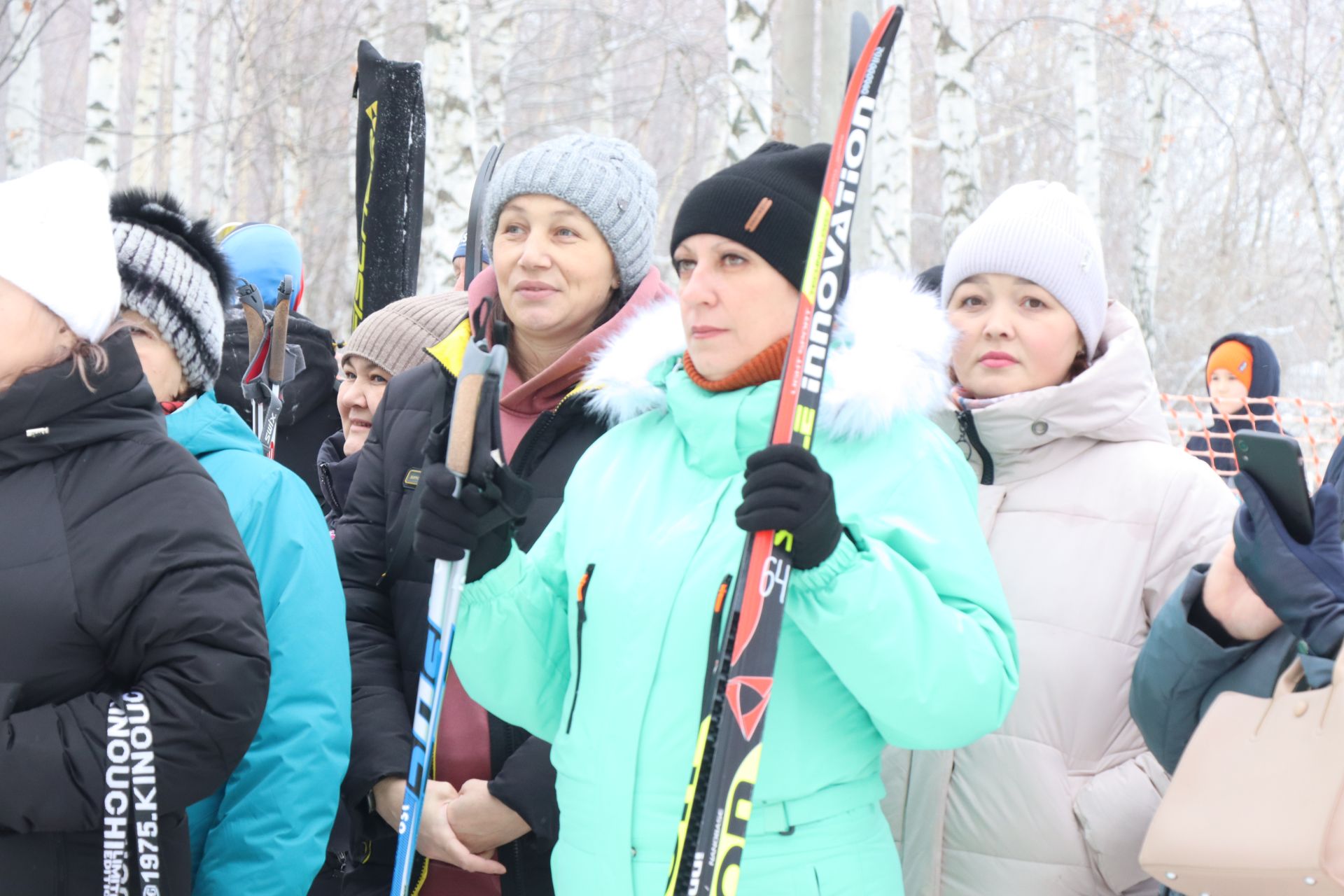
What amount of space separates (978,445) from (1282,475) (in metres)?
0.77

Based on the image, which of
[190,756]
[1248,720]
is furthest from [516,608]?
[1248,720]

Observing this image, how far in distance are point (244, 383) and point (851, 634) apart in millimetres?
2445

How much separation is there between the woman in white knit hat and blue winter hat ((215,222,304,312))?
→ 2.43m

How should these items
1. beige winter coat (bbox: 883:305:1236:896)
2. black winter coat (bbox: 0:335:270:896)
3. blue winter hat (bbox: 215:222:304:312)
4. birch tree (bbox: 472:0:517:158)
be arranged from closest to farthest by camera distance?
1. black winter coat (bbox: 0:335:270:896)
2. beige winter coat (bbox: 883:305:1236:896)
3. blue winter hat (bbox: 215:222:304:312)
4. birch tree (bbox: 472:0:517:158)

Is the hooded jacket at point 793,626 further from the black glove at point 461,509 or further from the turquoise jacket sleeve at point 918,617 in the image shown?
the black glove at point 461,509

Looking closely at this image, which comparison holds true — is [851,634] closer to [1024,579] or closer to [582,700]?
[582,700]

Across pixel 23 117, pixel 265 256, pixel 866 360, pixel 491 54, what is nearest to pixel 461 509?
pixel 866 360

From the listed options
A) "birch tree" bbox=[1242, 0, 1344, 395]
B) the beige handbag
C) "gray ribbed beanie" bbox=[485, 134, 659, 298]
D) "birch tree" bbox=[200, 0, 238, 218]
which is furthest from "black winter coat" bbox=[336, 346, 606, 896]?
"birch tree" bbox=[1242, 0, 1344, 395]

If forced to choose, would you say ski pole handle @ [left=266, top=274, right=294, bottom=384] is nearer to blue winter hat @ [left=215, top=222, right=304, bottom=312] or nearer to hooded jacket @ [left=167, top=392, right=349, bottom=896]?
blue winter hat @ [left=215, top=222, right=304, bottom=312]

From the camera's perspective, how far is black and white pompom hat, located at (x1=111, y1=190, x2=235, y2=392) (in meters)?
2.56

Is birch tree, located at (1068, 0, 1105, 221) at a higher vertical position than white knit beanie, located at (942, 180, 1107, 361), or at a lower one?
higher

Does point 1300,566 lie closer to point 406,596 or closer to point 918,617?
point 918,617

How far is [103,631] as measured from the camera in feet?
6.75

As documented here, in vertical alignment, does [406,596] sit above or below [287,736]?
above
